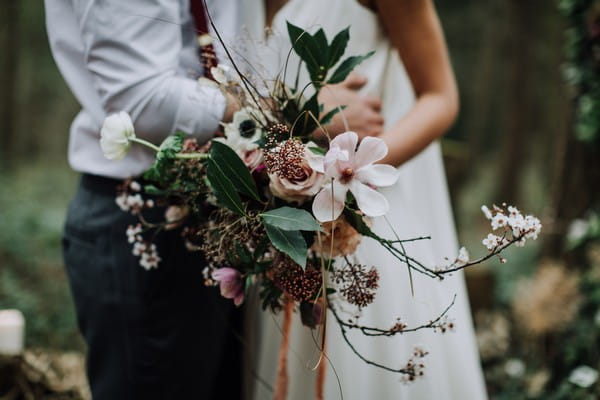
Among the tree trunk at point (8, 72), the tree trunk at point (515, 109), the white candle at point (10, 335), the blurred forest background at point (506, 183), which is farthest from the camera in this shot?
the tree trunk at point (8, 72)

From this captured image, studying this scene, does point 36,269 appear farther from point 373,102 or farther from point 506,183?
point 506,183

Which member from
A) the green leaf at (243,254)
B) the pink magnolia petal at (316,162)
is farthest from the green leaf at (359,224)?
the green leaf at (243,254)

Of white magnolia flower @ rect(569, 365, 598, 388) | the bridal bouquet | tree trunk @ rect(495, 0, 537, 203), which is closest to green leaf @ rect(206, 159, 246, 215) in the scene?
the bridal bouquet

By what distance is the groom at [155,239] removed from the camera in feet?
4.43

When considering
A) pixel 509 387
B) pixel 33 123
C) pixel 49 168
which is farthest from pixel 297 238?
pixel 33 123

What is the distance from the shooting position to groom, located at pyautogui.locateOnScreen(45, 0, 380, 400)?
4.43 ft

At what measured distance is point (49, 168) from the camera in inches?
394

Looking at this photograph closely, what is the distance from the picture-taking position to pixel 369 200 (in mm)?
1032

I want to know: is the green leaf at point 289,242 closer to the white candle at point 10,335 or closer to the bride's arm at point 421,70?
the bride's arm at point 421,70

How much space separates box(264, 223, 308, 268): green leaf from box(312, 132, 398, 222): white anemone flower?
52 millimetres

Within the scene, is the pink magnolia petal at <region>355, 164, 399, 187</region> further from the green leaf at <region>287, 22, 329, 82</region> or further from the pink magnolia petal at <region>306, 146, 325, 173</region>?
the green leaf at <region>287, 22, 329, 82</region>

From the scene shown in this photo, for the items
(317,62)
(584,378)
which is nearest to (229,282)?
(317,62)

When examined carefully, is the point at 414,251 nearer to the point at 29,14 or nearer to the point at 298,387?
the point at 298,387

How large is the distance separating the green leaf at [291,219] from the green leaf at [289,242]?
0.02m
